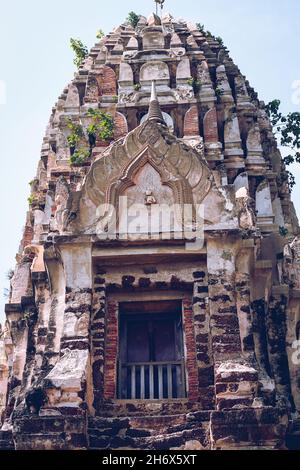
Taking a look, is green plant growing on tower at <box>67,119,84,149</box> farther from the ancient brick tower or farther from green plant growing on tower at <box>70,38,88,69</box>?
green plant growing on tower at <box>70,38,88,69</box>

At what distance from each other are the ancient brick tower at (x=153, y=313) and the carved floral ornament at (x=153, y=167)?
2 cm

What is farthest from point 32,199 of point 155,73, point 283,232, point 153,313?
point 283,232

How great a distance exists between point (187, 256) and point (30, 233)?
13.5ft

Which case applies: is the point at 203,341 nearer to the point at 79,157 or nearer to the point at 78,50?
the point at 79,157

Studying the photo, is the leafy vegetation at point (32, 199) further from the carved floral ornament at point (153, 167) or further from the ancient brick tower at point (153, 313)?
the carved floral ornament at point (153, 167)

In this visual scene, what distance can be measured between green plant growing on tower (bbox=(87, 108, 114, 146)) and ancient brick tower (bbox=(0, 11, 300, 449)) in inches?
4.3

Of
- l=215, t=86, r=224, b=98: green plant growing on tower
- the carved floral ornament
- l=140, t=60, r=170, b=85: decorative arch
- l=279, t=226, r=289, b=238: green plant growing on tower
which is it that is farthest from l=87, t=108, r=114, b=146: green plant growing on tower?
l=279, t=226, r=289, b=238: green plant growing on tower

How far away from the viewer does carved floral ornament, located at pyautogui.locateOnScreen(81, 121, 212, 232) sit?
35.7 ft

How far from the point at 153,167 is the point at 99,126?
2569 millimetres

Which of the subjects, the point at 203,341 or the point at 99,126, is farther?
the point at 99,126

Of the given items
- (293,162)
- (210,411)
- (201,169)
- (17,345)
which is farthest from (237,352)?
(293,162)

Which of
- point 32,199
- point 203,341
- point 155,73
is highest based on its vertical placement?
point 155,73

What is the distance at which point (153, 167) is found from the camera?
36.6 feet

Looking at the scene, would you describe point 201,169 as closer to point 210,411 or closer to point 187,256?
point 187,256
